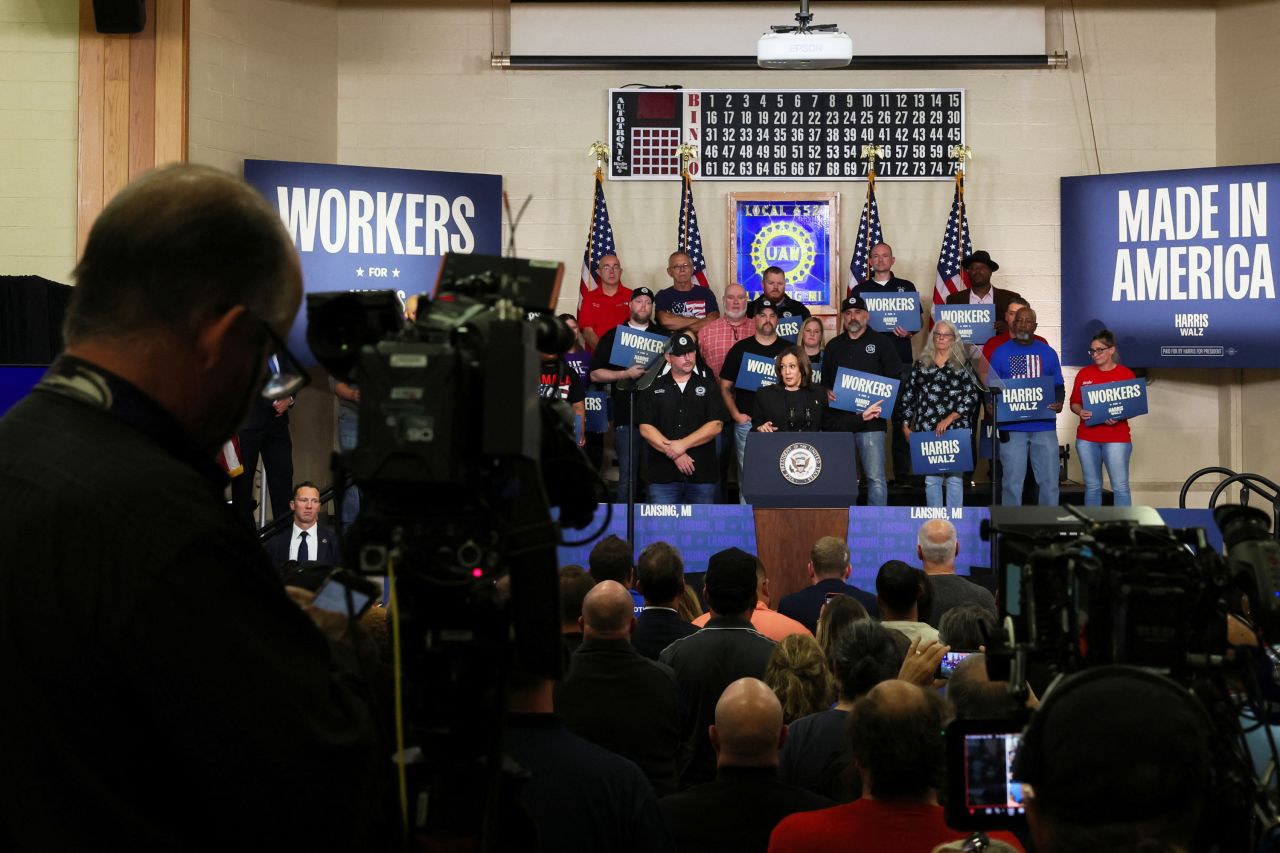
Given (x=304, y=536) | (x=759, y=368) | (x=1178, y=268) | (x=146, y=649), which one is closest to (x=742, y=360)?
(x=759, y=368)

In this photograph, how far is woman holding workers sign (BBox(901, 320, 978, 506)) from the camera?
419 inches

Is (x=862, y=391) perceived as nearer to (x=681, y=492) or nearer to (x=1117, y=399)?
(x=681, y=492)

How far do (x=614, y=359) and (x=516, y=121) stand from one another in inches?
126

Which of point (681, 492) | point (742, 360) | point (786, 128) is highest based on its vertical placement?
point (786, 128)

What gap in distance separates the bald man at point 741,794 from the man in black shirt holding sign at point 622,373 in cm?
717

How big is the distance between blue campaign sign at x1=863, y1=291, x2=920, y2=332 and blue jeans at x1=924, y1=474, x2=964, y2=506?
68.9 inches

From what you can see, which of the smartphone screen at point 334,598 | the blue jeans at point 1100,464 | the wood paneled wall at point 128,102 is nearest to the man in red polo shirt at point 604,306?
the wood paneled wall at point 128,102

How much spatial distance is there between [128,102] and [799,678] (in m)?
8.30

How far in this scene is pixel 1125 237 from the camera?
1226 cm

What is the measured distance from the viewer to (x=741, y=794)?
3178 mm

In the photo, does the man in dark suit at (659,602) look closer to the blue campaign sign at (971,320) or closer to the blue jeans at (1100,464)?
the blue campaign sign at (971,320)

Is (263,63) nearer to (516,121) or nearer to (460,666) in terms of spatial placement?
(516,121)

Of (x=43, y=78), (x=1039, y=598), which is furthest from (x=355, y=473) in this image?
(x=43, y=78)

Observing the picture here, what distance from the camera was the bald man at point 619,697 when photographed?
12.5 ft
